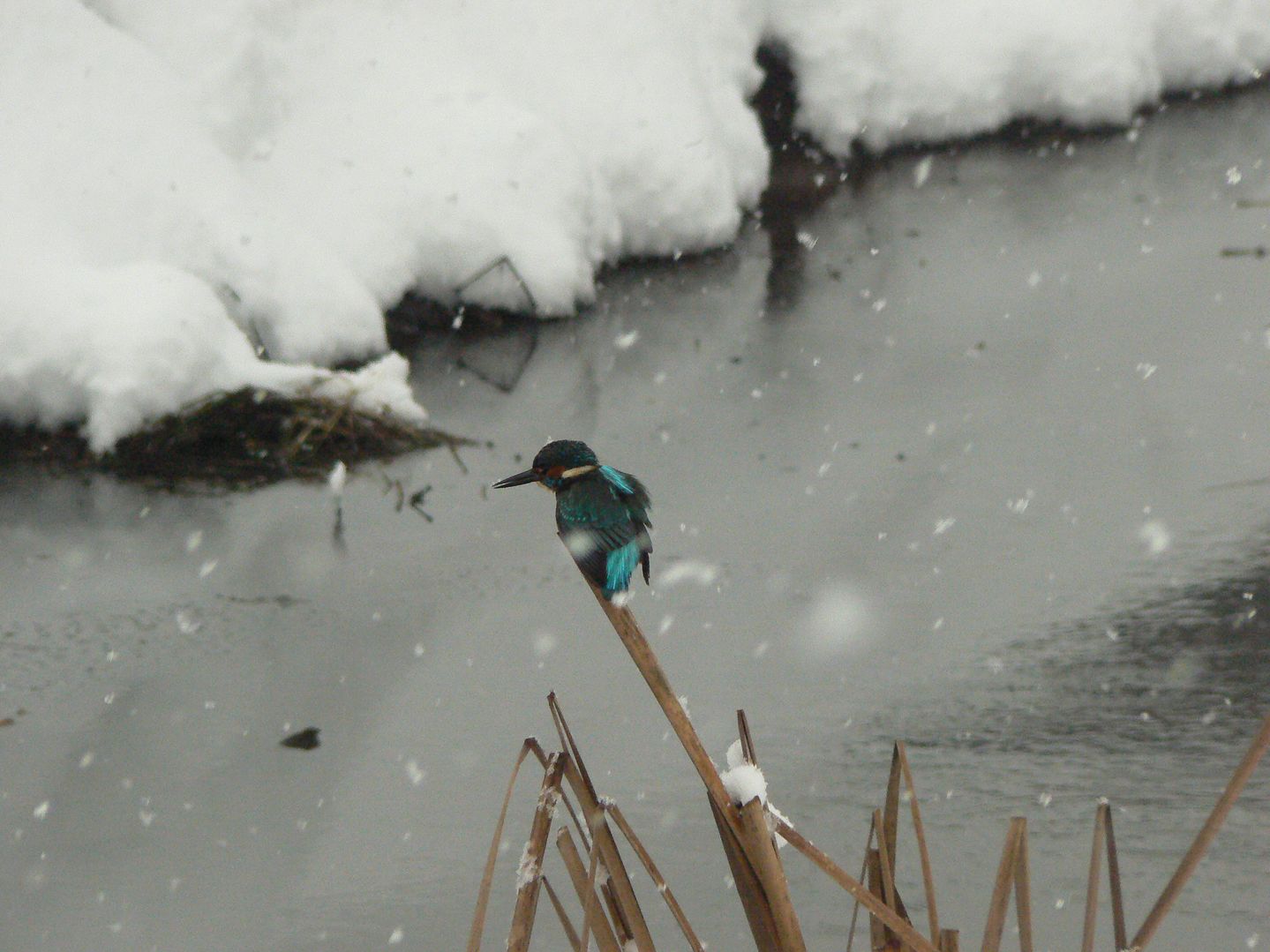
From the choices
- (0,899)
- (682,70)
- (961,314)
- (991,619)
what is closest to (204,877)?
(0,899)

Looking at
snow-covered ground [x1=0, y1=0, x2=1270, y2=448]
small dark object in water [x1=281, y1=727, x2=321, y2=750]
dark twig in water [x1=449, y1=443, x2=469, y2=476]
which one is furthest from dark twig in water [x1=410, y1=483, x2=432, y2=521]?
small dark object in water [x1=281, y1=727, x2=321, y2=750]

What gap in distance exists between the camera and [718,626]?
3732 mm

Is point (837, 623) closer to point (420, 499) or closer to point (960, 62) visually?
point (420, 499)

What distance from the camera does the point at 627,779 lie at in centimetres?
308

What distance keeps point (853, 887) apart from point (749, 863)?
0.09 meters

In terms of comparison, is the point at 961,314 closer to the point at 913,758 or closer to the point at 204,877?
the point at 913,758

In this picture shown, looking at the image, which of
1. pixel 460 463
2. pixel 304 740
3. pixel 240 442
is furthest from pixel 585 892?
pixel 240 442

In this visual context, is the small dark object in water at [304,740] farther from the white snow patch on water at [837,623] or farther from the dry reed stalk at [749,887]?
the dry reed stalk at [749,887]

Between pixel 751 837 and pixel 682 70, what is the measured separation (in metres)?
6.38

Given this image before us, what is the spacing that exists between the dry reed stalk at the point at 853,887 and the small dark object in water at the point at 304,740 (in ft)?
7.33

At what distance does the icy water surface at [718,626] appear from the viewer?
9.29 feet

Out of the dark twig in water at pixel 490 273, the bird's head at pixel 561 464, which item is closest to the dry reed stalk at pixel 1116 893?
the bird's head at pixel 561 464

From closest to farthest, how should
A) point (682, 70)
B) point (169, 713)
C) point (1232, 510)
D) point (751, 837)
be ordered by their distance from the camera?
point (751, 837), point (169, 713), point (1232, 510), point (682, 70)

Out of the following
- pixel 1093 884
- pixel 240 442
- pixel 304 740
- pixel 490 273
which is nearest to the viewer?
pixel 1093 884
